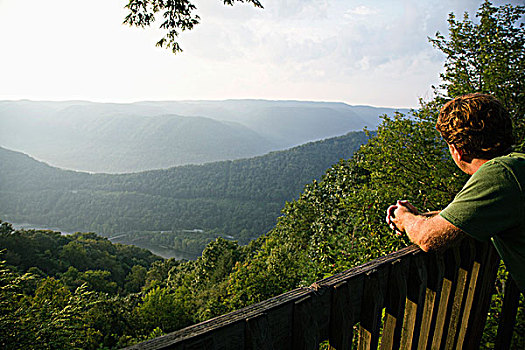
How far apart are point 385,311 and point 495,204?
1.79 feet

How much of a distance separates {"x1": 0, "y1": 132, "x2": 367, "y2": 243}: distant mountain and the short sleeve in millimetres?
81905

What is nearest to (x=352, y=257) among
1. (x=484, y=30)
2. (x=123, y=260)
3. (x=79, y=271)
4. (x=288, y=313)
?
(x=484, y=30)

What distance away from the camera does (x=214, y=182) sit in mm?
106125

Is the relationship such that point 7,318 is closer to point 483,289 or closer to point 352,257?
point 352,257

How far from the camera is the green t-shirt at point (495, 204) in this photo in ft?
3.59

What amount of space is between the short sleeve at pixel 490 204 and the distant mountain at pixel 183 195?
8190 cm

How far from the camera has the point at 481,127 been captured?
135 cm

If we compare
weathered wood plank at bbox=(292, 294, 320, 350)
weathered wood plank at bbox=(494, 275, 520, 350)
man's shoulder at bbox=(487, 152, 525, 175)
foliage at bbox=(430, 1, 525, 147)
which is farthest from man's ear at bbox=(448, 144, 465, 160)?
foliage at bbox=(430, 1, 525, 147)

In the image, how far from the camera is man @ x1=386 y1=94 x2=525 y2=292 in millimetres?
1099

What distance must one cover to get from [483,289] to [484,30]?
6.06 metres

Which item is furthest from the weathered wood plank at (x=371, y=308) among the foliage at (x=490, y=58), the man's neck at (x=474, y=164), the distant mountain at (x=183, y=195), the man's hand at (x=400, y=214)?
the distant mountain at (x=183, y=195)

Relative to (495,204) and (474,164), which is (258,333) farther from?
(474,164)

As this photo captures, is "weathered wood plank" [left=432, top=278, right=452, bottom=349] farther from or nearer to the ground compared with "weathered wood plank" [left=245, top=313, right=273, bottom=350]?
nearer to the ground

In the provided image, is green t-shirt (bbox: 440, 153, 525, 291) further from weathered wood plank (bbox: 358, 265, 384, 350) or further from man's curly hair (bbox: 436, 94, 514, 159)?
weathered wood plank (bbox: 358, 265, 384, 350)
